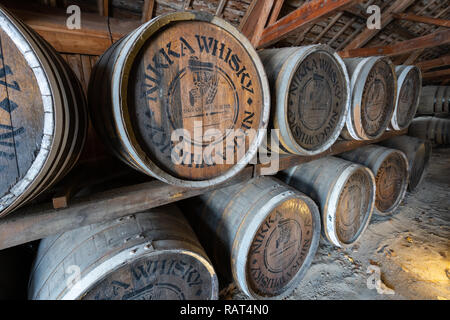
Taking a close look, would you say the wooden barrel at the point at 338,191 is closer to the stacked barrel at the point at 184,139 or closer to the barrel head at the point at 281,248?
the stacked barrel at the point at 184,139

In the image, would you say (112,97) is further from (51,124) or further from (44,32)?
(44,32)

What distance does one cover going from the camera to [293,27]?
3271mm

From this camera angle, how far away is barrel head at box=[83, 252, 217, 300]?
1172 millimetres

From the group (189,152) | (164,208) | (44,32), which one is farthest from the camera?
(44,32)

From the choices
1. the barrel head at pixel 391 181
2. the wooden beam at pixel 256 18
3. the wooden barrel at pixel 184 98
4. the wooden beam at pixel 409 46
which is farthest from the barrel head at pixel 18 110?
the wooden beam at pixel 409 46

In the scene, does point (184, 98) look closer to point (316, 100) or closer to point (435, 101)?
point (316, 100)

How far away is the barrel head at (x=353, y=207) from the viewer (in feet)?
8.13

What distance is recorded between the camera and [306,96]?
1.78 metres

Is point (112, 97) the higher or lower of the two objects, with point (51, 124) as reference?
higher

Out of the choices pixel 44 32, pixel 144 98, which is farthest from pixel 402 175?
pixel 44 32

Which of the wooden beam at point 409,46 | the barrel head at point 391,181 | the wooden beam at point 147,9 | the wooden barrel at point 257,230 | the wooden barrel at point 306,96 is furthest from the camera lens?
the wooden beam at point 409,46

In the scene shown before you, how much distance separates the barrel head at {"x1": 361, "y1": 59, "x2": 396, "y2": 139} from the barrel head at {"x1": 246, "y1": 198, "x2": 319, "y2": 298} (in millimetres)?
1275

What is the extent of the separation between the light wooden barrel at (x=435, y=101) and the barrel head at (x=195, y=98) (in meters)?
9.29

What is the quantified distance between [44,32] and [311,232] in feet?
12.1
